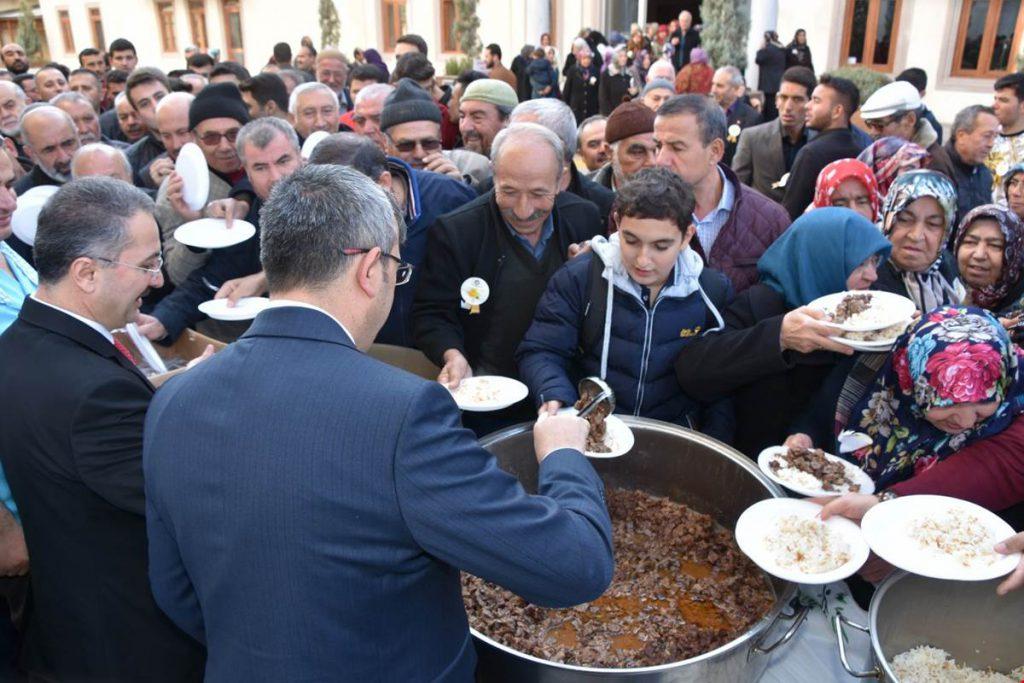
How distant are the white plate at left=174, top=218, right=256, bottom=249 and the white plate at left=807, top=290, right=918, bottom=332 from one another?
6.48 ft

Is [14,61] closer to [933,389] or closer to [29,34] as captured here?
[933,389]

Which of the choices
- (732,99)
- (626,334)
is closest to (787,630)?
(626,334)

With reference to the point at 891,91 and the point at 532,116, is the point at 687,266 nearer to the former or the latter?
the point at 532,116

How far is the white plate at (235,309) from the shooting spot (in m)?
2.40

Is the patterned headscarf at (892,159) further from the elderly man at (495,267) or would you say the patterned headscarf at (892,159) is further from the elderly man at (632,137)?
the elderly man at (495,267)

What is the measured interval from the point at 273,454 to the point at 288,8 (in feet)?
68.1

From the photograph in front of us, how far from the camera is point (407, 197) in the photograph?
2643 mm

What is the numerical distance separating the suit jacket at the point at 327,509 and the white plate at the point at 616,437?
28.0 inches

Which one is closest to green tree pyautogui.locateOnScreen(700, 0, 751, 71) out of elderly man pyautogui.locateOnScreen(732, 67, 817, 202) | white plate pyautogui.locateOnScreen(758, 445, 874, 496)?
elderly man pyautogui.locateOnScreen(732, 67, 817, 202)

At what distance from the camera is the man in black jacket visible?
3.99 metres

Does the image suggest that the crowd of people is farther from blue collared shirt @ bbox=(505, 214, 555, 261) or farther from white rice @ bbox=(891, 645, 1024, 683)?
white rice @ bbox=(891, 645, 1024, 683)

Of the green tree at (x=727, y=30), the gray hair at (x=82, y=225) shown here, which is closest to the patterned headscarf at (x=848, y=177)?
the gray hair at (x=82, y=225)

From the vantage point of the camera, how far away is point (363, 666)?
40.9 inches

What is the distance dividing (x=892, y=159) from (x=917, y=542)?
2.76m
